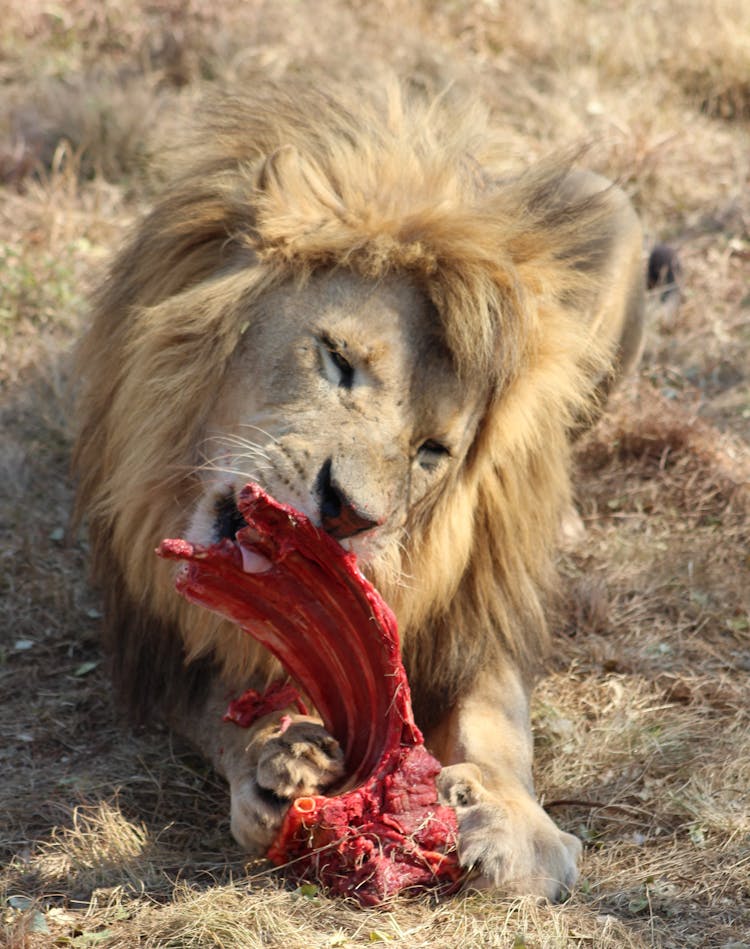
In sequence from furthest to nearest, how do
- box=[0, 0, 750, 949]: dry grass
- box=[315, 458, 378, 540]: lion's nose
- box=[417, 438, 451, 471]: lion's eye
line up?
box=[417, 438, 451, 471]: lion's eye, box=[0, 0, 750, 949]: dry grass, box=[315, 458, 378, 540]: lion's nose

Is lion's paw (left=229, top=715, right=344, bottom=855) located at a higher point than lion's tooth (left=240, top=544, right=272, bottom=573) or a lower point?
lower

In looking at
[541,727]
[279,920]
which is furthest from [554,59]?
[279,920]

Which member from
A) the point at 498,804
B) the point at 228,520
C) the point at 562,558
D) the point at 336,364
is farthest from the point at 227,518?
the point at 562,558

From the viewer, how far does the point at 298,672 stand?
3.20 m

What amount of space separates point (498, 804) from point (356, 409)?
92cm

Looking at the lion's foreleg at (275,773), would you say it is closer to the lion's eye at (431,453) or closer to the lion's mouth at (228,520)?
the lion's mouth at (228,520)

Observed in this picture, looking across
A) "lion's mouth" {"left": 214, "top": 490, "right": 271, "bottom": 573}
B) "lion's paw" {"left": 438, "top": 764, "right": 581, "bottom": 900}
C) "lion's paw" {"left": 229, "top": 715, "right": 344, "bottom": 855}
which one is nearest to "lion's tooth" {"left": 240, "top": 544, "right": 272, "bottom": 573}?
"lion's mouth" {"left": 214, "top": 490, "right": 271, "bottom": 573}

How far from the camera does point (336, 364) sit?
10.0ft

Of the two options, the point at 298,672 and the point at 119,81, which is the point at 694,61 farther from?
the point at 298,672

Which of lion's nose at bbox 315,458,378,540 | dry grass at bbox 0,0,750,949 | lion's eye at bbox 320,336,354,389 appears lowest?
dry grass at bbox 0,0,750,949

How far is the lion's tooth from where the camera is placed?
2955 mm

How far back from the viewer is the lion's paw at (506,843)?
296 cm

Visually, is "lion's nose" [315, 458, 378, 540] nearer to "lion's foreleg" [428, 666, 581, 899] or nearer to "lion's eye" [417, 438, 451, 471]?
"lion's eye" [417, 438, 451, 471]

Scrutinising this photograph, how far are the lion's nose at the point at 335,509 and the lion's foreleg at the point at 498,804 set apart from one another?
62 cm
